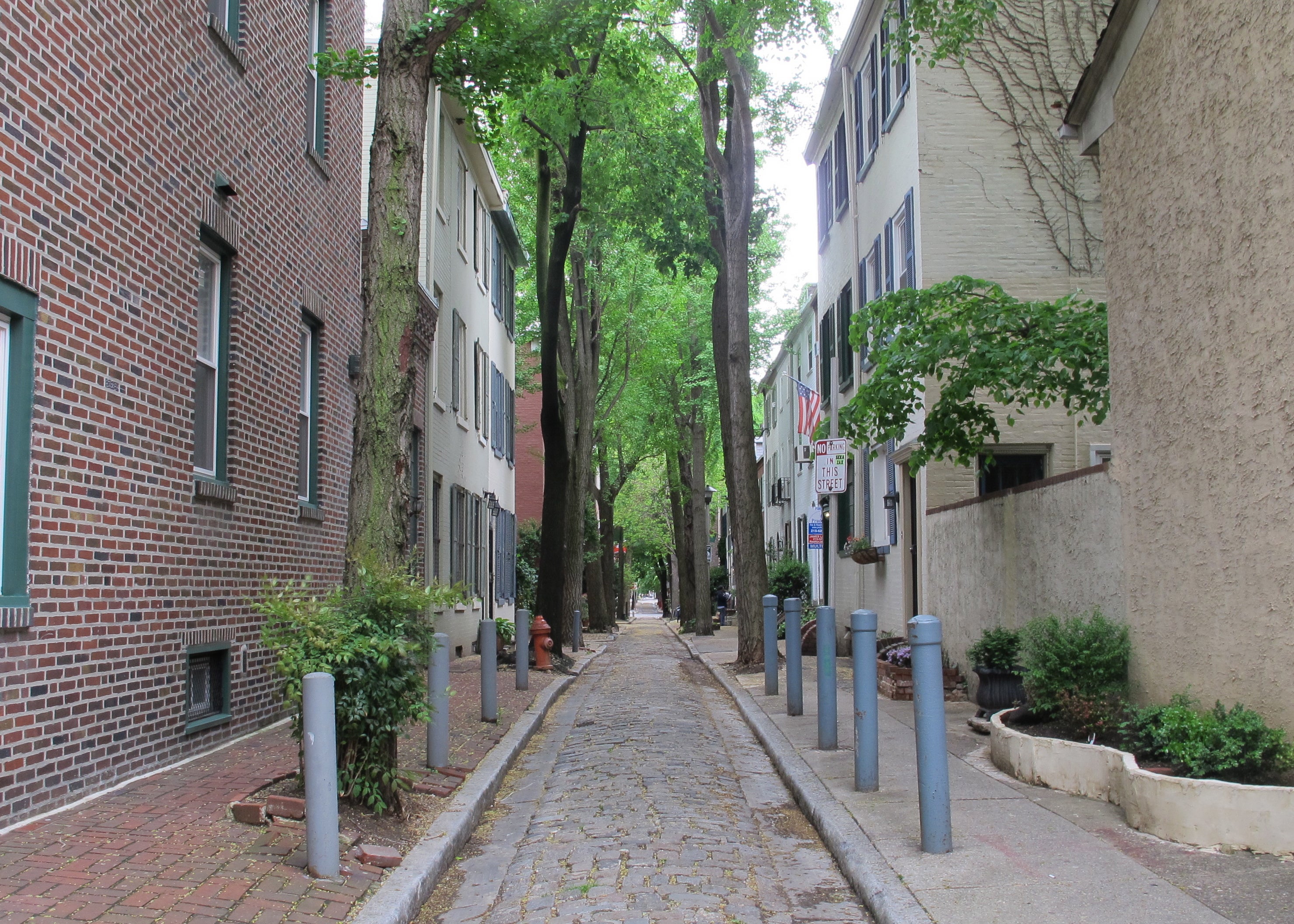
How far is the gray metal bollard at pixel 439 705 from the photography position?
7766mm

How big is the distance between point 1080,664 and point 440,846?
4182mm

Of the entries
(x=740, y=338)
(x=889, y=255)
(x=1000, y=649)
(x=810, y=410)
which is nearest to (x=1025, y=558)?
(x=1000, y=649)

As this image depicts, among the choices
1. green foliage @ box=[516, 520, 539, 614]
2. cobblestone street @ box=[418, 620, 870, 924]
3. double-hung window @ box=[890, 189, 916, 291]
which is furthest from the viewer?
green foliage @ box=[516, 520, 539, 614]

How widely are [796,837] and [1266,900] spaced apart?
2.67 m

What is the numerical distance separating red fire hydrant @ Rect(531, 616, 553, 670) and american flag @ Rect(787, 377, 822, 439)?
6040 millimetres

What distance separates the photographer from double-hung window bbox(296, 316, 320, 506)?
11.9 meters

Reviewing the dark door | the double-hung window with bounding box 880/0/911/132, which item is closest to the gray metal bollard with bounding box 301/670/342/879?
the dark door

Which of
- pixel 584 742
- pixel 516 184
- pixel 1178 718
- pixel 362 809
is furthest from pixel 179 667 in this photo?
pixel 516 184

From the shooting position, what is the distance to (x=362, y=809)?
641 centimetres

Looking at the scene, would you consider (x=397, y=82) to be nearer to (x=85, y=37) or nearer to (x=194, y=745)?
(x=85, y=37)

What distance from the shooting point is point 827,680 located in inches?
358

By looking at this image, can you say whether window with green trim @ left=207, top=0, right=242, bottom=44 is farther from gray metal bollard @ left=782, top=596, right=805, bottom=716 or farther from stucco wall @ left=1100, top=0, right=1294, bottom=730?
gray metal bollard @ left=782, top=596, right=805, bottom=716

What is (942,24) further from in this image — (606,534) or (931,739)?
(606,534)

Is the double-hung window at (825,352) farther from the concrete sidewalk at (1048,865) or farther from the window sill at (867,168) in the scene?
the concrete sidewalk at (1048,865)
